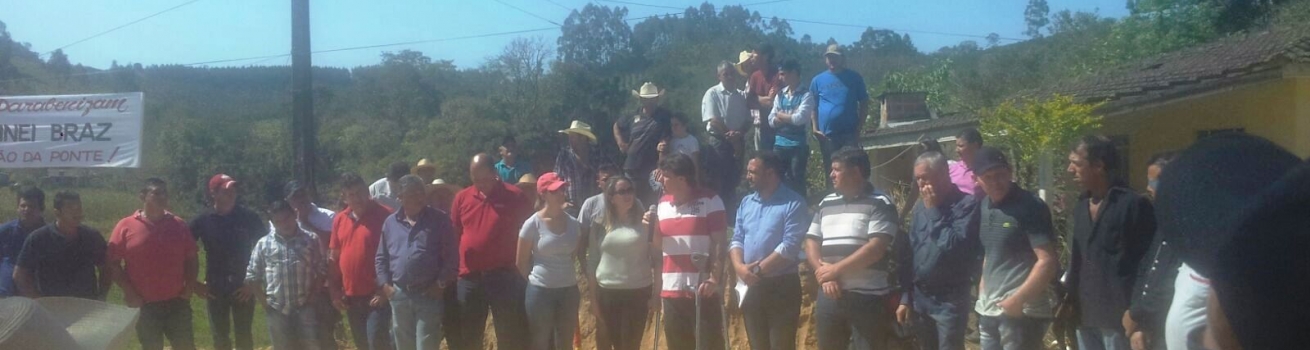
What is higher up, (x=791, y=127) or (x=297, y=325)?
(x=791, y=127)

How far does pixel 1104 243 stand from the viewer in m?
5.33

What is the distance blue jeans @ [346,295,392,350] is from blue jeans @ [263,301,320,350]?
0.93ft

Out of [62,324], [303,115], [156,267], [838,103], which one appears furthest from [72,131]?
[838,103]

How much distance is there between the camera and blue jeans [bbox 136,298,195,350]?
855 centimetres

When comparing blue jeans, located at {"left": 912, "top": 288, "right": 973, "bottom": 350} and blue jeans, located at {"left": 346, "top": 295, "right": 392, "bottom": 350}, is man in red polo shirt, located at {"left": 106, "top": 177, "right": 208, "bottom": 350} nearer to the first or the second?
blue jeans, located at {"left": 346, "top": 295, "right": 392, "bottom": 350}

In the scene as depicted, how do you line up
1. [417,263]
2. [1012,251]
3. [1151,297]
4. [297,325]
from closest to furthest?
[1151,297] → [1012,251] → [417,263] → [297,325]

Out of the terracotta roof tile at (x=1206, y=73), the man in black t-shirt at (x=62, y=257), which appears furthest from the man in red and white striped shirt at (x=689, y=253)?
the terracotta roof tile at (x=1206, y=73)

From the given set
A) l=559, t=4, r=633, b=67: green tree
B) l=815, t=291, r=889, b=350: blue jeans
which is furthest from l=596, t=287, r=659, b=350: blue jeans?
l=559, t=4, r=633, b=67: green tree

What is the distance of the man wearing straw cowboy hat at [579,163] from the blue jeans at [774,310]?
2.98 meters

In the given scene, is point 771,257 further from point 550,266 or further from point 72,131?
point 72,131

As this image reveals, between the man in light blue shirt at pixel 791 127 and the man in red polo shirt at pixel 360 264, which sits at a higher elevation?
the man in light blue shirt at pixel 791 127

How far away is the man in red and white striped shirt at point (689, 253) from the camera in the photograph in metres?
7.08

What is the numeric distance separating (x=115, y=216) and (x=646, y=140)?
15.8m

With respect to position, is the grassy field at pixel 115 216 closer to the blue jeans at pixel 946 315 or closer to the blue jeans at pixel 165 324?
the blue jeans at pixel 165 324
